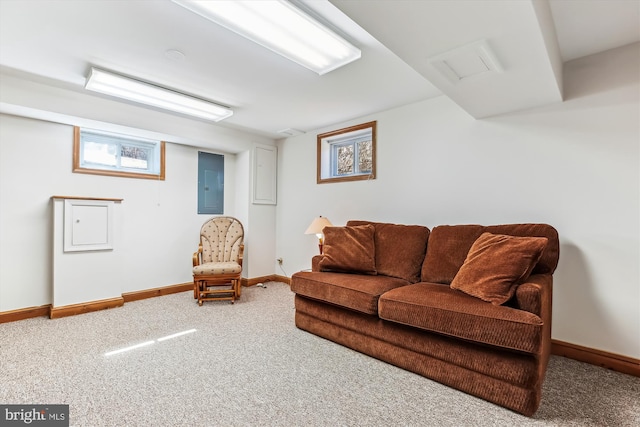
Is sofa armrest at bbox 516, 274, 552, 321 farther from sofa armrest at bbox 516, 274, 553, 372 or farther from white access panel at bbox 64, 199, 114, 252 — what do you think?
white access panel at bbox 64, 199, 114, 252

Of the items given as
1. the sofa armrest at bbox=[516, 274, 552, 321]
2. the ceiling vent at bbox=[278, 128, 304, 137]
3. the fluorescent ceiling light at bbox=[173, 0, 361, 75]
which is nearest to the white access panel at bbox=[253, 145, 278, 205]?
the ceiling vent at bbox=[278, 128, 304, 137]

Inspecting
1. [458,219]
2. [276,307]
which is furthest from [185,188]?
[458,219]

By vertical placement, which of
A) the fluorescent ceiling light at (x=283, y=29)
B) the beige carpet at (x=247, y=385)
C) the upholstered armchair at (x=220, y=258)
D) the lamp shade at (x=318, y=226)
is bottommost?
the beige carpet at (x=247, y=385)

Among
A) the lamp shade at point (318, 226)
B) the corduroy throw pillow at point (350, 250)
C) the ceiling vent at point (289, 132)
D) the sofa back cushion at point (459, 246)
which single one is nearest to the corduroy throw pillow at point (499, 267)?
the sofa back cushion at point (459, 246)

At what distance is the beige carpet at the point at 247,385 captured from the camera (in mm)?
1561

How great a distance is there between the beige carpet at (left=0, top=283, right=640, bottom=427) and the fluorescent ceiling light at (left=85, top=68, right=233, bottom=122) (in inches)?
88.7

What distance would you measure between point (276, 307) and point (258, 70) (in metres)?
2.53

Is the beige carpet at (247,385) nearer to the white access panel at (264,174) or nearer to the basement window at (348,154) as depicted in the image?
the basement window at (348,154)

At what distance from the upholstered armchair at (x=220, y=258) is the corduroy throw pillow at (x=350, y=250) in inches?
53.6

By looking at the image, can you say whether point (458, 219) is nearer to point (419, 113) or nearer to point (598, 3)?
point (419, 113)

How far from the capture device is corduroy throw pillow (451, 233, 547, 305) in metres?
1.82

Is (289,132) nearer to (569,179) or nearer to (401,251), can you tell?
(401,251)

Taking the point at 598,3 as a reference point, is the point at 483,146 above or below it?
below

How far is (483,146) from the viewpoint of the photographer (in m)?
2.73
